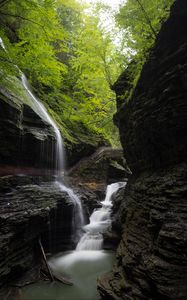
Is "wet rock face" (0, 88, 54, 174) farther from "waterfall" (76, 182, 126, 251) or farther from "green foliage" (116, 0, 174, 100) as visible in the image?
"green foliage" (116, 0, 174, 100)

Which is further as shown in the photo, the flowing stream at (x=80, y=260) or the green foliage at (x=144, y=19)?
the green foliage at (x=144, y=19)

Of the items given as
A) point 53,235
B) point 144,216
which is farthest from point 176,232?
point 53,235

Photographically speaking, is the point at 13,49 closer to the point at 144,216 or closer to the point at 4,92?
the point at 4,92

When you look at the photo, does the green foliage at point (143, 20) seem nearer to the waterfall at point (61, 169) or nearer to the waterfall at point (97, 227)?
the waterfall at point (61, 169)

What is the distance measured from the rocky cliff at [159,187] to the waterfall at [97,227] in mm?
1745

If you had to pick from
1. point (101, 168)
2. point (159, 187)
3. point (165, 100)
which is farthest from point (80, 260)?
point (101, 168)

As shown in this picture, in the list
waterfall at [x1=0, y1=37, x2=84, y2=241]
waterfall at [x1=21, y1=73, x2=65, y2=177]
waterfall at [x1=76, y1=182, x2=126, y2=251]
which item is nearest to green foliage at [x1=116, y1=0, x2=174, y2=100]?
waterfall at [x1=0, y1=37, x2=84, y2=241]

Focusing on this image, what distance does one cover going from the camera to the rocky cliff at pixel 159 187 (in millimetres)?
4578

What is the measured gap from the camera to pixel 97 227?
35.1ft

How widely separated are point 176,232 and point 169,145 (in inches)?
115

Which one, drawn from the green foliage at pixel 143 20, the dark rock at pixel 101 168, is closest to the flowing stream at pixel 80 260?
the dark rock at pixel 101 168

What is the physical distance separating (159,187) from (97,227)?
5.22 metres

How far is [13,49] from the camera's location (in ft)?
22.4

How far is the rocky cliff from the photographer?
4578 millimetres
